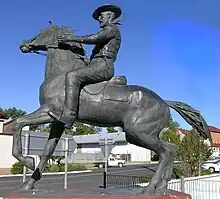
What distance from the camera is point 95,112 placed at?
240 inches

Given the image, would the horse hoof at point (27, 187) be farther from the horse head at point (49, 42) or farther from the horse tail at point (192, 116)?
the horse tail at point (192, 116)

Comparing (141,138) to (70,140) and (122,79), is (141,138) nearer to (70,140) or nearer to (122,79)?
(122,79)

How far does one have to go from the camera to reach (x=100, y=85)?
6227 millimetres

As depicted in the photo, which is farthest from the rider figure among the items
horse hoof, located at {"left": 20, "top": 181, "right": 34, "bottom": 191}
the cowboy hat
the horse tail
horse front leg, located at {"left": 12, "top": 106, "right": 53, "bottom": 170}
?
the horse tail

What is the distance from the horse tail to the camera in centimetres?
659

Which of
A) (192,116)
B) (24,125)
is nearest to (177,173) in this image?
(192,116)

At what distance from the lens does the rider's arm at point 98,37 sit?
6082 mm

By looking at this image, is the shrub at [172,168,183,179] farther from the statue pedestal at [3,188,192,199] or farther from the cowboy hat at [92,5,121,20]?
the cowboy hat at [92,5,121,20]

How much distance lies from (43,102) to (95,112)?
915 millimetres

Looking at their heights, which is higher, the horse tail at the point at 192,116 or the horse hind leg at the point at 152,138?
the horse tail at the point at 192,116

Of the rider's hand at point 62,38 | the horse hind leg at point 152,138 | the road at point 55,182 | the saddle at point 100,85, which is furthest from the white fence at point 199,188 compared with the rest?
the rider's hand at point 62,38

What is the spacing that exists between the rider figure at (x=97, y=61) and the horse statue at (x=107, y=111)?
6.9 inches

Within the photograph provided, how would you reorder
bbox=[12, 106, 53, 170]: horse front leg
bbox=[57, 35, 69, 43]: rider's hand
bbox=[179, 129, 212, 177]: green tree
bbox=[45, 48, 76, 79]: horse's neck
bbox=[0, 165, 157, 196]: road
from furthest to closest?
bbox=[179, 129, 212, 177]: green tree < bbox=[0, 165, 157, 196]: road < bbox=[45, 48, 76, 79]: horse's neck < bbox=[57, 35, 69, 43]: rider's hand < bbox=[12, 106, 53, 170]: horse front leg

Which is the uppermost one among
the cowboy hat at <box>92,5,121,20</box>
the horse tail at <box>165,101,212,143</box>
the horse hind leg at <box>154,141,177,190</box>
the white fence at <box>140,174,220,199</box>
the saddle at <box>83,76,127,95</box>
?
the cowboy hat at <box>92,5,121,20</box>
